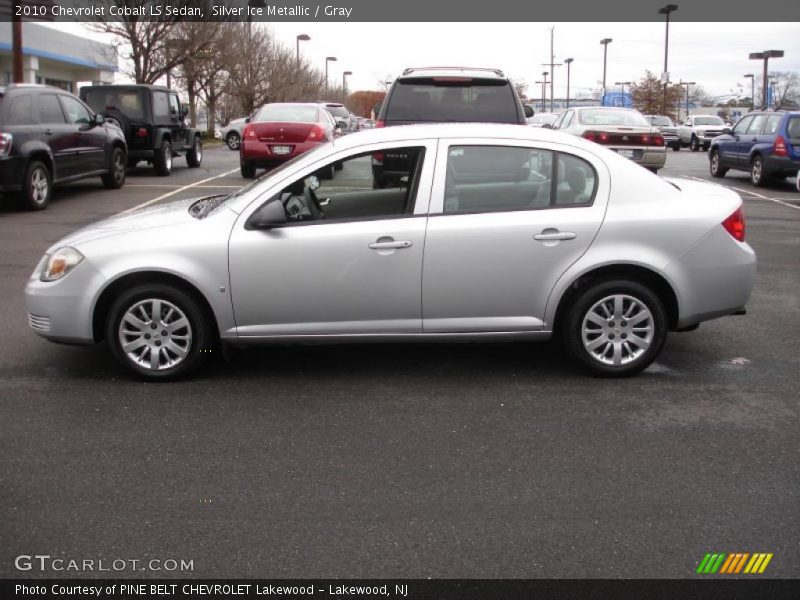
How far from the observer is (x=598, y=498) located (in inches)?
161

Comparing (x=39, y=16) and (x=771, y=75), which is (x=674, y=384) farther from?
(x=771, y=75)

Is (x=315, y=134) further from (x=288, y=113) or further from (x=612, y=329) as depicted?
(x=612, y=329)

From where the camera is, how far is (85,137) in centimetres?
1556

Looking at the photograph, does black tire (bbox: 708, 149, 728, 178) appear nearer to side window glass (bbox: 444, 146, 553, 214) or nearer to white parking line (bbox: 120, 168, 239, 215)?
white parking line (bbox: 120, 168, 239, 215)

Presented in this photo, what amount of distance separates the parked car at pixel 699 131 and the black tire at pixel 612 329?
1489 inches

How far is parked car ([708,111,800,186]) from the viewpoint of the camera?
60.1 feet

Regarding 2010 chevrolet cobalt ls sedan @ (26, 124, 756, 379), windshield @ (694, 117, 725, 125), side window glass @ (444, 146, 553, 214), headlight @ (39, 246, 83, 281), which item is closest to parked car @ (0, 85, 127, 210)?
headlight @ (39, 246, 83, 281)

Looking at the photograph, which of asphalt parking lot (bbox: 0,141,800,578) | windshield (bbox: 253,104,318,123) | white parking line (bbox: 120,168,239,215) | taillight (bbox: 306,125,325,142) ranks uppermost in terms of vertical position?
windshield (bbox: 253,104,318,123)

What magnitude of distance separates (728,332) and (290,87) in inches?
2300

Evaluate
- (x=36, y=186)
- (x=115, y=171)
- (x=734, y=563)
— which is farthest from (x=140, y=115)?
(x=734, y=563)

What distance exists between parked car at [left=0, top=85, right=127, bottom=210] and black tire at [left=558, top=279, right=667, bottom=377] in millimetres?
9857

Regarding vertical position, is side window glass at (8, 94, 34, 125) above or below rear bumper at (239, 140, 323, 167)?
above

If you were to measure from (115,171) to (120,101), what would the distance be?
395cm

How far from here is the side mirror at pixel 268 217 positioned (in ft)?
18.4
